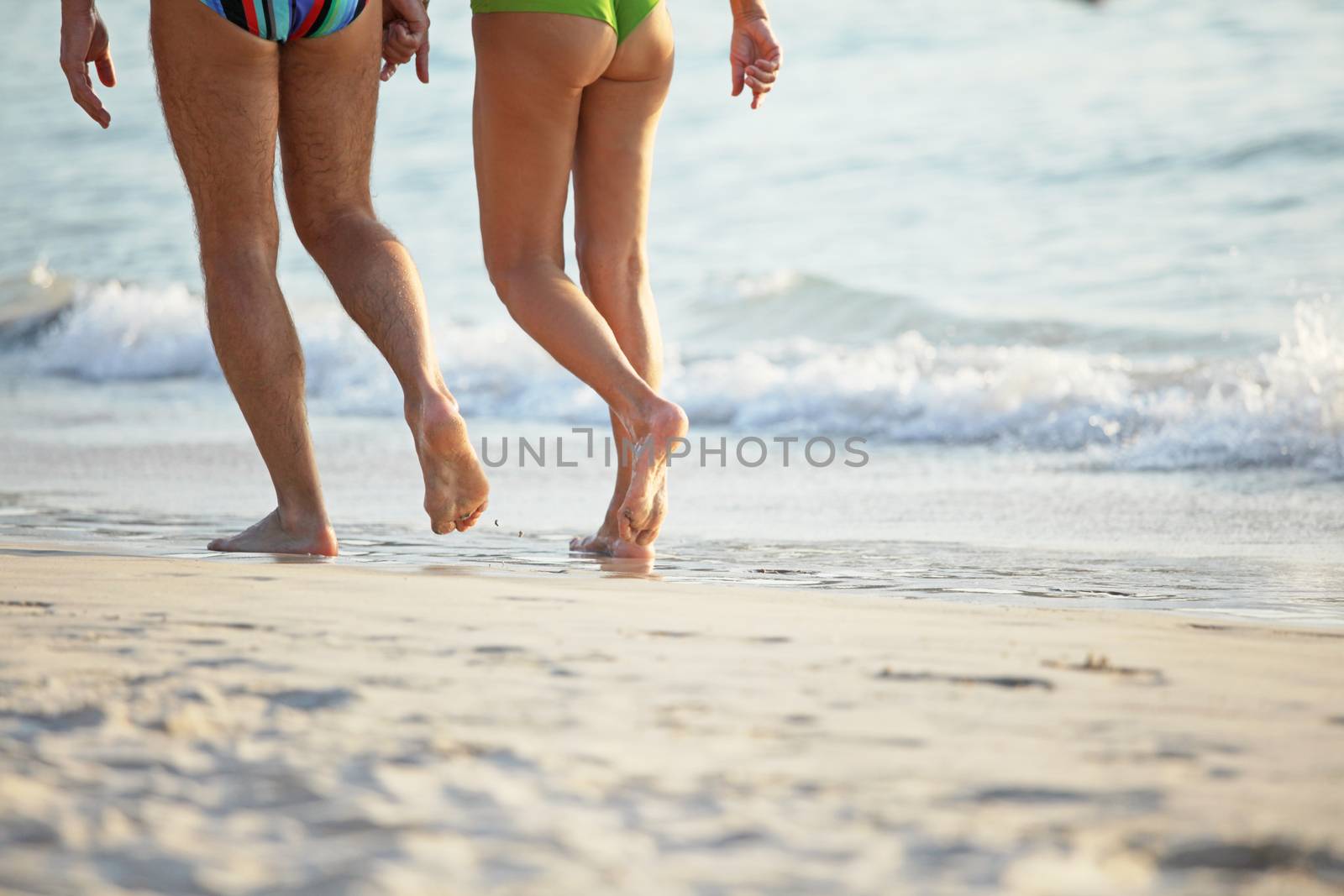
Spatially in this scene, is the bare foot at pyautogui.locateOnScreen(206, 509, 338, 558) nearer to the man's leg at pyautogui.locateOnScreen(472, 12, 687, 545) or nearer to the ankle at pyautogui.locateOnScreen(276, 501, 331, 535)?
the ankle at pyautogui.locateOnScreen(276, 501, 331, 535)

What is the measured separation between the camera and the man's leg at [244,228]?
7.68 ft

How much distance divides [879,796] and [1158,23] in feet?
42.6

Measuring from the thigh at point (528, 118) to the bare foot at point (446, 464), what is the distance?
0.54 m

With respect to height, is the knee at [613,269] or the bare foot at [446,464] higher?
the knee at [613,269]

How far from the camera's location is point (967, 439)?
5.32 meters

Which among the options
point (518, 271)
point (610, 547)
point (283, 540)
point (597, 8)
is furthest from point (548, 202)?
point (283, 540)

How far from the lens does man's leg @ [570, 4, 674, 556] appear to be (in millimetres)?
2773

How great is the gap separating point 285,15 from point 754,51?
40.1 inches

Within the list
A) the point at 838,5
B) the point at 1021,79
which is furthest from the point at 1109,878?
the point at 838,5

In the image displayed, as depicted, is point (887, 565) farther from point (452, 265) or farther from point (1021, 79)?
point (1021, 79)

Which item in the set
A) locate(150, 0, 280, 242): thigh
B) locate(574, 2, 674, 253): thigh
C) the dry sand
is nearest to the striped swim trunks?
locate(150, 0, 280, 242): thigh

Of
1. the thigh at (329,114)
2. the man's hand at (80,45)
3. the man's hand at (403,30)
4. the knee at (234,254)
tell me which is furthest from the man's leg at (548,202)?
the man's hand at (80,45)

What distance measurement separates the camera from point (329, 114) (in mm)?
2479

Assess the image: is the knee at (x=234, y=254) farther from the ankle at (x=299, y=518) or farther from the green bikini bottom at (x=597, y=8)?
the green bikini bottom at (x=597, y=8)
